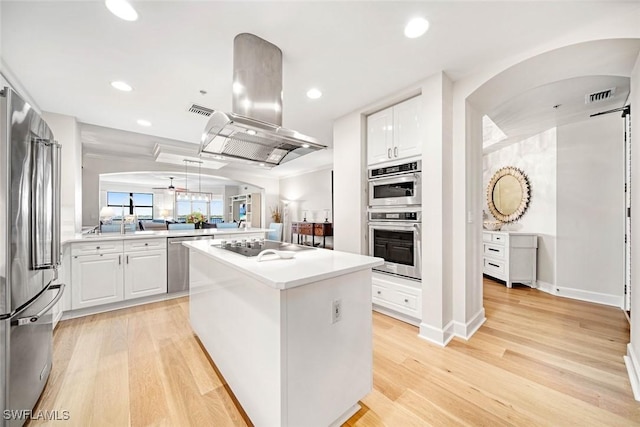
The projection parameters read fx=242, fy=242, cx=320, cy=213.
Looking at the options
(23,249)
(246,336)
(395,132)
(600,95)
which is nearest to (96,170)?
(23,249)

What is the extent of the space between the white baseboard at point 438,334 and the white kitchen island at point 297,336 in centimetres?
104

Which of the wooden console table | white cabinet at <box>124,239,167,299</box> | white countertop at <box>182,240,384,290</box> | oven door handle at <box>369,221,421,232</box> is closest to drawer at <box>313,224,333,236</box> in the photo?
the wooden console table

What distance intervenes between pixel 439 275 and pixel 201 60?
2.83m

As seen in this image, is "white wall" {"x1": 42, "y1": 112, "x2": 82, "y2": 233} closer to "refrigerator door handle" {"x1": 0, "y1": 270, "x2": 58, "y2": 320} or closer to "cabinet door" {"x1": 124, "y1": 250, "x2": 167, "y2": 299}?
"cabinet door" {"x1": 124, "y1": 250, "x2": 167, "y2": 299}

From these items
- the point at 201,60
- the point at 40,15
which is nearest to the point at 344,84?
the point at 201,60

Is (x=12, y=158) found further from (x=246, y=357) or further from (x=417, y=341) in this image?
(x=417, y=341)

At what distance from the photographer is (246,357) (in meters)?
1.38

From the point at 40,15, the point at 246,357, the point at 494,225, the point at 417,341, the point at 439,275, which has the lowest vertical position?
the point at 417,341

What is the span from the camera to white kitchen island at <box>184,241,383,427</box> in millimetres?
1119

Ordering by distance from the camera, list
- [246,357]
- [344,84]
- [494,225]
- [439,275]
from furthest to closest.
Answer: [494,225] < [344,84] < [439,275] < [246,357]

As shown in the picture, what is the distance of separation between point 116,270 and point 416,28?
3.99m

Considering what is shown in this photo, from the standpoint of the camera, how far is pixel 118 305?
3061 millimetres

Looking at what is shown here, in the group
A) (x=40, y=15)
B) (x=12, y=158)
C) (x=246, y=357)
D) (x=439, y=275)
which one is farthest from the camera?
(x=439, y=275)

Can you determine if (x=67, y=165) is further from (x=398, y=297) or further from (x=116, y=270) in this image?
(x=398, y=297)
